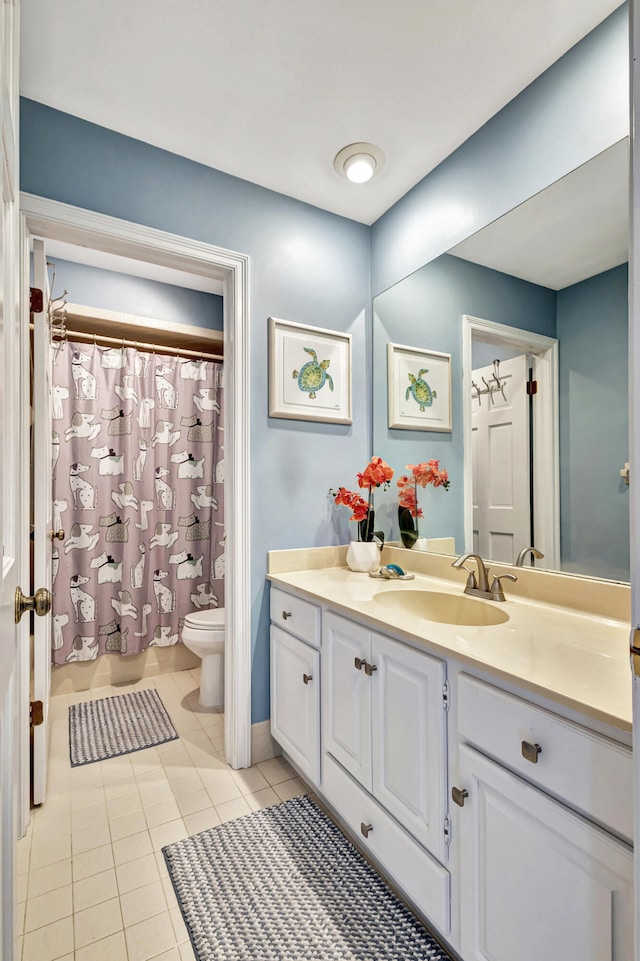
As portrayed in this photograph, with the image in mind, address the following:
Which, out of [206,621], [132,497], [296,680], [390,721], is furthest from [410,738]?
[132,497]

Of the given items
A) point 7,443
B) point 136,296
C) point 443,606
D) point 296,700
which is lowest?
point 296,700

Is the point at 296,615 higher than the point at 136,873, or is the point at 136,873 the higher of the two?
the point at 296,615

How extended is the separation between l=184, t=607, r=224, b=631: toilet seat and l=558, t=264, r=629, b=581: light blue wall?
5.75 ft

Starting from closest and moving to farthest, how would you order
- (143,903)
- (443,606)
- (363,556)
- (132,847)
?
1. (143,903)
2. (132,847)
3. (443,606)
4. (363,556)

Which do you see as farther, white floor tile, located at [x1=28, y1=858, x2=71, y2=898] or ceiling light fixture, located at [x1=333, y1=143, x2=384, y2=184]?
ceiling light fixture, located at [x1=333, y1=143, x2=384, y2=184]

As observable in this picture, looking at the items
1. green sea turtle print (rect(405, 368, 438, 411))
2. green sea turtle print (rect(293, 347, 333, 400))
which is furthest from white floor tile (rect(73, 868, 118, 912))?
green sea turtle print (rect(405, 368, 438, 411))

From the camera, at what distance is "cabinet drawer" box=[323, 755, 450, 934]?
3.60ft

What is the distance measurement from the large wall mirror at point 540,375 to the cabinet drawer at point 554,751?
0.61m

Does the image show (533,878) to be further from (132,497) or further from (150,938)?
(132,497)

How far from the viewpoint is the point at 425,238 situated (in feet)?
6.52

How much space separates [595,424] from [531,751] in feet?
3.00

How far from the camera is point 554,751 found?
0.85 metres

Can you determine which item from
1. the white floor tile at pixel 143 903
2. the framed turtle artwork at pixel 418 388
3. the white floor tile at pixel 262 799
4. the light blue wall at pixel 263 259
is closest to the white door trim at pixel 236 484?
the light blue wall at pixel 263 259

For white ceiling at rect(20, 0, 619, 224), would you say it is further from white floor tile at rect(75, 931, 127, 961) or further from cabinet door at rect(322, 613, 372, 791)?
white floor tile at rect(75, 931, 127, 961)
